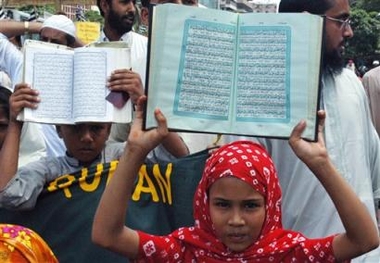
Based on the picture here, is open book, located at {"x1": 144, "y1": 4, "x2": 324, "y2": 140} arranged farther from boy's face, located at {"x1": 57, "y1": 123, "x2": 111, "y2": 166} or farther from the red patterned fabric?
boy's face, located at {"x1": 57, "y1": 123, "x2": 111, "y2": 166}

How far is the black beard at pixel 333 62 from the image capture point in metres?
Answer: 3.30

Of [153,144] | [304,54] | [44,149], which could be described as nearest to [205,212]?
[153,144]

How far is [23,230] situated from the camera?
275 centimetres

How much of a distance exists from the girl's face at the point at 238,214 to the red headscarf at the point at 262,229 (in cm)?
2

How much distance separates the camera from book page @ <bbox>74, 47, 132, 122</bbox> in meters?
3.10

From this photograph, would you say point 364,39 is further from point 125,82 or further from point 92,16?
point 125,82

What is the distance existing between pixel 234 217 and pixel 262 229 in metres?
0.11

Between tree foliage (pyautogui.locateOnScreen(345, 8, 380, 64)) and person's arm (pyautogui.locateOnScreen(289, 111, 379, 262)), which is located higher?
tree foliage (pyautogui.locateOnScreen(345, 8, 380, 64))

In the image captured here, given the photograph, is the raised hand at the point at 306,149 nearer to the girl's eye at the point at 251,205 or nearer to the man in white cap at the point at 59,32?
the girl's eye at the point at 251,205

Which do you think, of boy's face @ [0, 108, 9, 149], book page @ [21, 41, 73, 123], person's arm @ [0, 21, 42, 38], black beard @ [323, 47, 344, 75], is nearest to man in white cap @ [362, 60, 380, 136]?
person's arm @ [0, 21, 42, 38]

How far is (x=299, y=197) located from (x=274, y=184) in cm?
69

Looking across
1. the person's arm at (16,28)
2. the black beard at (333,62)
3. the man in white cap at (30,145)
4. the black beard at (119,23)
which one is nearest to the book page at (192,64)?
the black beard at (333,62)

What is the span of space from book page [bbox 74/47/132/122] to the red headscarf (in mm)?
600

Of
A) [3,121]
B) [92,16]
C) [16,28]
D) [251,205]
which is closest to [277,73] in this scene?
[251,205]
